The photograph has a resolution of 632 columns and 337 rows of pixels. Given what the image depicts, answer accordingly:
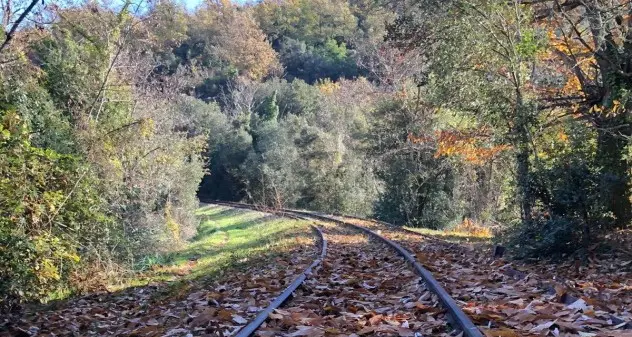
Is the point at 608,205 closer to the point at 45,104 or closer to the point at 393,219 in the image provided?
the point at 45,104

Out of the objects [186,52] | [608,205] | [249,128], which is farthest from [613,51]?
[186,52]

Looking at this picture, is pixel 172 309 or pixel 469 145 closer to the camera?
pixel 172 309

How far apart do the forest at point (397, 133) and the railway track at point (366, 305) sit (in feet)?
10.8

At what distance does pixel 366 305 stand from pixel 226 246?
17655 millimetres

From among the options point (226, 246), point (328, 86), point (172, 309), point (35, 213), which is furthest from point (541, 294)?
point (328, 86)

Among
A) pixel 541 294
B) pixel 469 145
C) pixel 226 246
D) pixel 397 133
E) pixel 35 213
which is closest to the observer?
pixel 541 294

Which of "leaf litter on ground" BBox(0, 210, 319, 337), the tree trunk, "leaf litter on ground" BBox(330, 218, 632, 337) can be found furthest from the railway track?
the tree trunk

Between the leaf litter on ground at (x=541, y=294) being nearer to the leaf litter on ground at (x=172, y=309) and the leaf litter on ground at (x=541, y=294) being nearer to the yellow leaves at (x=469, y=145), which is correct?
the leaf litter on ground at (x=172, y=309)

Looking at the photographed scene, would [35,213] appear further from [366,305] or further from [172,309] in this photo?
[366,305]

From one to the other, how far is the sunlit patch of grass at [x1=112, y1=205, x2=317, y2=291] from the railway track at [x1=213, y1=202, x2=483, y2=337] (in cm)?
456

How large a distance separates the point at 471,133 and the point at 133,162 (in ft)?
39.1

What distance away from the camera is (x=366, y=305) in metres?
6.67

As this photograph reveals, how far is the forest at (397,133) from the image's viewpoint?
11.1 meters

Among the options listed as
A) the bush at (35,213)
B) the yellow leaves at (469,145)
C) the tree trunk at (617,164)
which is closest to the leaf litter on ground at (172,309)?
the bush at (35,213)
